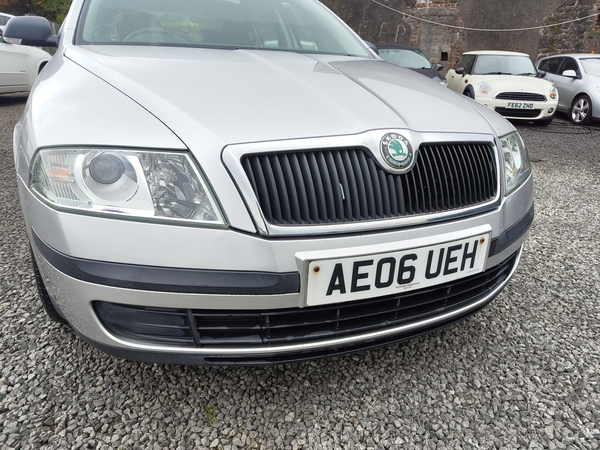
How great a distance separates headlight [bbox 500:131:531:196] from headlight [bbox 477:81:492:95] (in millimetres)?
6561

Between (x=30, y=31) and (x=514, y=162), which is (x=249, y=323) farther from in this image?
(x=30, y=31)

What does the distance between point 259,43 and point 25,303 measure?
5.25ft

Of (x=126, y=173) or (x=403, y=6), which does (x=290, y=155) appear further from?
(x=403, y=6)

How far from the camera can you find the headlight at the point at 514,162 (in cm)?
165

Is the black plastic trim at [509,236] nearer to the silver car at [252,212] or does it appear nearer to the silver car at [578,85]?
the silver car at [252,212]

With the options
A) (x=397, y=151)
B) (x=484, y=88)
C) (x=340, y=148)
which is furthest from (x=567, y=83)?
(x=340, y=148)

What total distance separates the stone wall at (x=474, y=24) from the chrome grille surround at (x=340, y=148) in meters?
14.0

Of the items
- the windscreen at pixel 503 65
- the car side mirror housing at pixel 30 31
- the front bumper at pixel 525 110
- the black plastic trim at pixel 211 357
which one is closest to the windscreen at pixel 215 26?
the car side mirror housing at pixel 30 31

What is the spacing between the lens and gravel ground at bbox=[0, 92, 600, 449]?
138 centimetres

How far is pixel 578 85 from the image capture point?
27.0 ft

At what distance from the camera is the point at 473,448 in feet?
4.45

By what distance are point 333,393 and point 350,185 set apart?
0.71 metres

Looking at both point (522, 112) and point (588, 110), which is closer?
point (522, 112)

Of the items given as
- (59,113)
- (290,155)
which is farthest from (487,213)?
(59,113)
